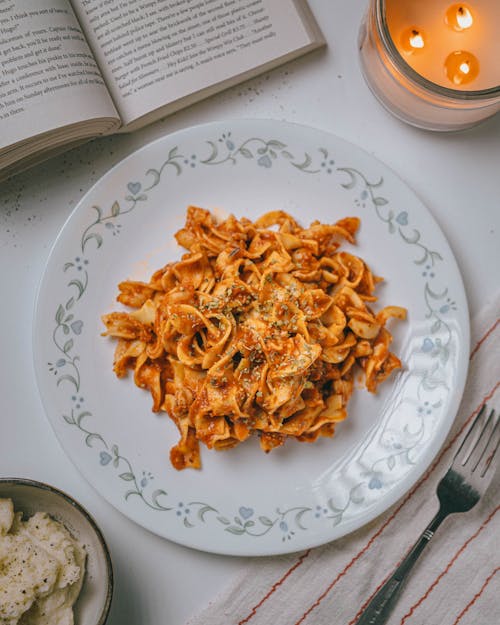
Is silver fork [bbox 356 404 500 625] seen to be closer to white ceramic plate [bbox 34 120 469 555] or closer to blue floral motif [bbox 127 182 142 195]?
white ceramic plate [bbox 34 120 469 555]

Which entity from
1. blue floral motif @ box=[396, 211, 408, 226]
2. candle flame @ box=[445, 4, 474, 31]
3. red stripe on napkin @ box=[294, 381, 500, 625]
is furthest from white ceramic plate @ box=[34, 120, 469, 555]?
candle flame @ box=[445, 4, 474, 31]

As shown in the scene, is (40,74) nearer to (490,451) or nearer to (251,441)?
(251,441)

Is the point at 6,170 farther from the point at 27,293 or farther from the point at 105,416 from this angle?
the point at 105,416

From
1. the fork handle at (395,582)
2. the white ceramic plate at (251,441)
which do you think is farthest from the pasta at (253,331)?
the fork handle at (395,582)

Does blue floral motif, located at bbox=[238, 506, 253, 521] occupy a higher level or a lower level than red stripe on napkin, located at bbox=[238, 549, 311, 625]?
higher

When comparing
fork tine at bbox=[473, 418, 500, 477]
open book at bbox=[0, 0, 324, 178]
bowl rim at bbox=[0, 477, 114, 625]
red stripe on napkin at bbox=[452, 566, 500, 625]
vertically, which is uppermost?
open book at bbox=[0, 0, 324, 178]

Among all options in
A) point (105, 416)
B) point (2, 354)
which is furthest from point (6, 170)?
point (105, 416)
